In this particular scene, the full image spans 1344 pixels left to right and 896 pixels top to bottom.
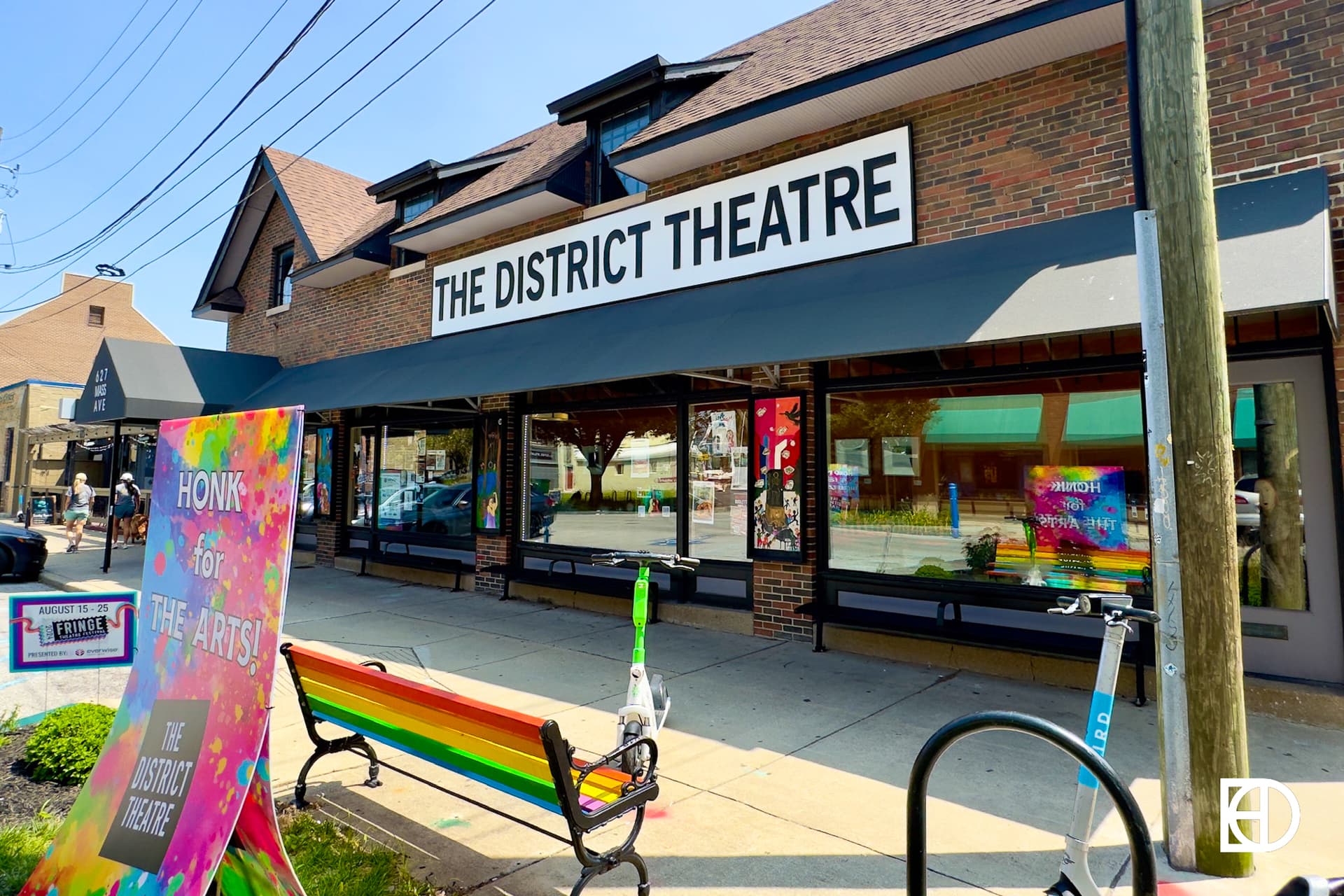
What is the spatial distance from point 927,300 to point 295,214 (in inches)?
534

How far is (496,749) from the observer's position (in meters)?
3.12

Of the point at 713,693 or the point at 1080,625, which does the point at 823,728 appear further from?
the point at 1080,625

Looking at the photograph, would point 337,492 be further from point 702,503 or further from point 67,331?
point 67,331

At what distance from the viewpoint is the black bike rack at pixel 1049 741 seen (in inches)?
77.2

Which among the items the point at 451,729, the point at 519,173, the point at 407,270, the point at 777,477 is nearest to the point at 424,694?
the point at 451,729

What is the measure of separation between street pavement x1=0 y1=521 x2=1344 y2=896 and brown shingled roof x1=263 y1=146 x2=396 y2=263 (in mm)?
9707

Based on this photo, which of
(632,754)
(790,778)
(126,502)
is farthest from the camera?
(126,502)

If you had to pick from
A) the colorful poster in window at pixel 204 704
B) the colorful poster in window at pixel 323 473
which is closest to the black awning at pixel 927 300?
the colorful poster in window at pixel 204 704

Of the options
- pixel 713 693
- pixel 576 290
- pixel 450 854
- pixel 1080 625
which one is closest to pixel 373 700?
pixel 450 854

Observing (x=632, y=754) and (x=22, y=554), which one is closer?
(x=632, y=754)

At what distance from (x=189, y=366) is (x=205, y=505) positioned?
41.3ft

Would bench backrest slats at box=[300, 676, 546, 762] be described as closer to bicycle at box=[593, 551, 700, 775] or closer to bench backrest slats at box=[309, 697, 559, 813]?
bench backrest slats at box=[309, 697, 559, 813]

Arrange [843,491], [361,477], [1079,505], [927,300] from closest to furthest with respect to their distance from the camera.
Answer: [927,300], [1079,505], [843,491], [361,477]

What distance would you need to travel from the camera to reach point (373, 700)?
3.67 meters
